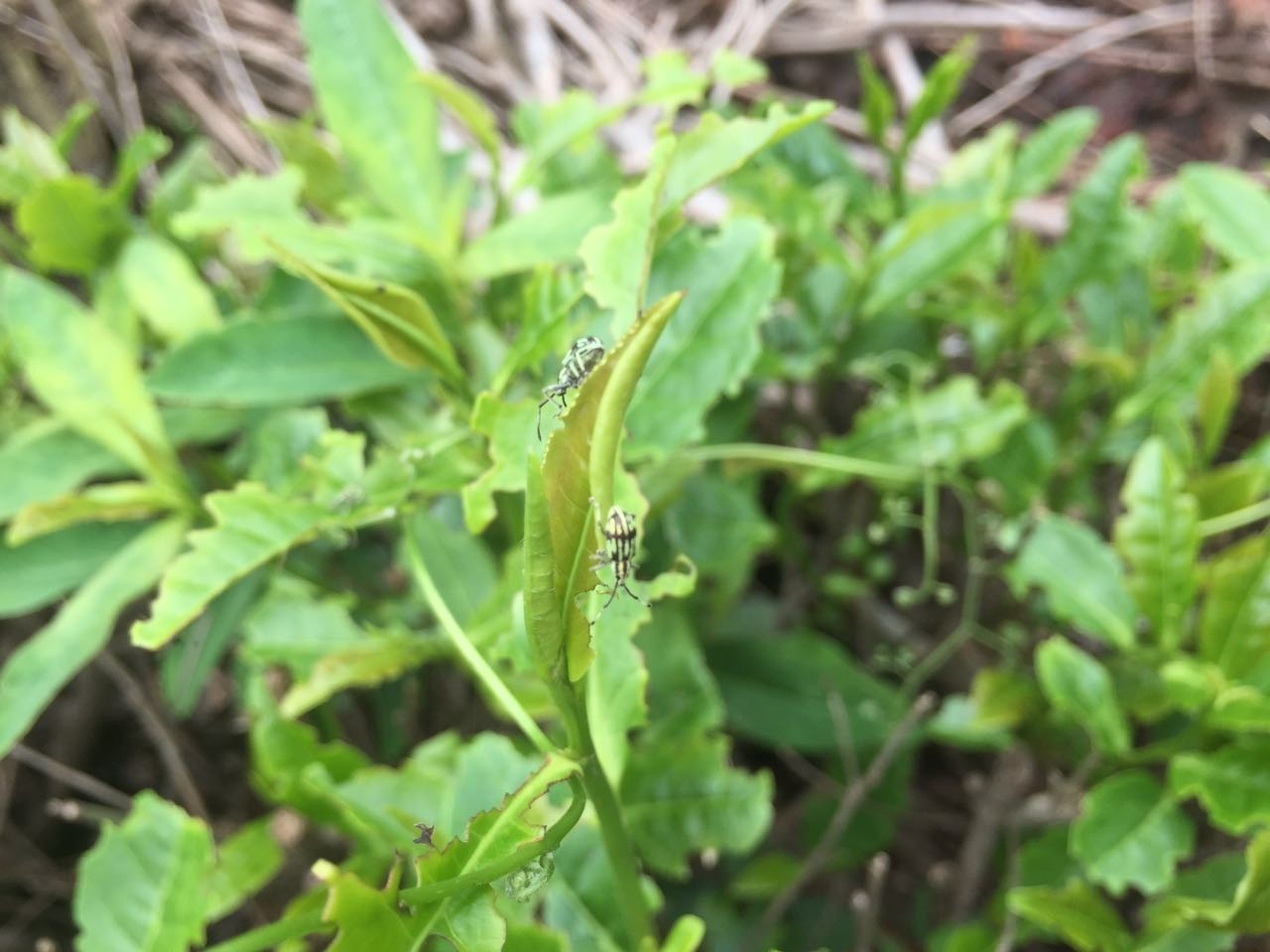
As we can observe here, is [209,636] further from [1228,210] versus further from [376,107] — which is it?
[1228,210]

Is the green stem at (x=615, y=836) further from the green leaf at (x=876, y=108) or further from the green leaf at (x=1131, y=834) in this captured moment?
the green leaf at (x=876, y=108)

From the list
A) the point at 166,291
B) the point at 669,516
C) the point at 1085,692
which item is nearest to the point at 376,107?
the point at 166,291

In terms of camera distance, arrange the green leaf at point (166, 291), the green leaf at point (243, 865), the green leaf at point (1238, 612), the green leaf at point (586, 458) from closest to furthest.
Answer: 1. the green leaf at point (586, 458)
2. the green leaf at point (1238, 612)
3. the green leaf at point (243, 865)
4. the green leaf at point (166, 291)

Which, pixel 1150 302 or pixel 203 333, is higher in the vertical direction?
pixel 203 333

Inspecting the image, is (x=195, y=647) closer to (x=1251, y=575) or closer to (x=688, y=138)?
(x=688, y=138)

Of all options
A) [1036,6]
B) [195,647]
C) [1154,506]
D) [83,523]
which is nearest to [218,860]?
[195,647]

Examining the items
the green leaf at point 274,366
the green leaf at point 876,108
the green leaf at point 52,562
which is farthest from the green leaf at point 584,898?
the green leaf at point 876,108
